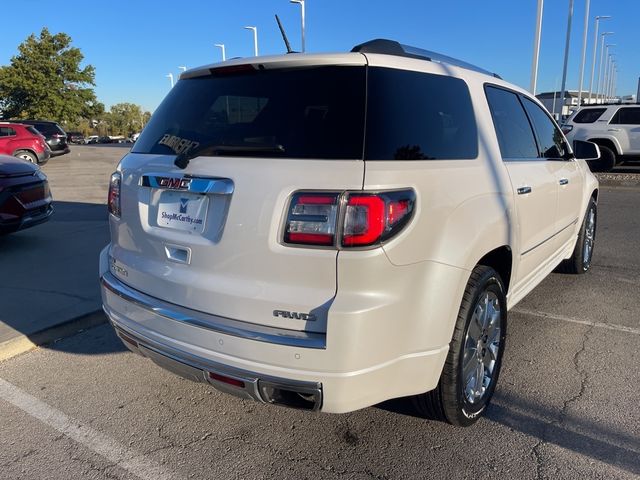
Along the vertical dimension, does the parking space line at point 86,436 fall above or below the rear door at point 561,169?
below

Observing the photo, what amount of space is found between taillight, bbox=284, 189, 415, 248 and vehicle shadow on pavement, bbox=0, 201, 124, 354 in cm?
283

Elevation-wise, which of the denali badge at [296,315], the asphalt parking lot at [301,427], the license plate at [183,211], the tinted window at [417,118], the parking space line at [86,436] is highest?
the tinted window at [417,118]

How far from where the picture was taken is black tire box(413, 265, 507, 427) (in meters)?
2.60

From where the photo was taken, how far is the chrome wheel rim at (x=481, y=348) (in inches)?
110

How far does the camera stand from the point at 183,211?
8.38 feet

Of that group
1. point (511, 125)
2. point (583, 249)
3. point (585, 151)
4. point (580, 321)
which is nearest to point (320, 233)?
point (511, 125)

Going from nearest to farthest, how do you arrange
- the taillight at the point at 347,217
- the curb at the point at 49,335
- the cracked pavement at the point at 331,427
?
the taillight at the point at 347,217 → the cracked pavement at the point at 331,427 → the curb at the point at 49,335

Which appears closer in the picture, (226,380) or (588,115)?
(226,380)

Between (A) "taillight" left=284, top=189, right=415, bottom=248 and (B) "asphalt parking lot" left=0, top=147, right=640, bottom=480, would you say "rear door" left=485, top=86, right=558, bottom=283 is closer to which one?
(B) "asphalt parking lot" left=0, top=147, right=640, bottom=480

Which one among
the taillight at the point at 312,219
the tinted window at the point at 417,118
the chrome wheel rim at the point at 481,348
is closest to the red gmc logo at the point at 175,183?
the taillight at the point at 312,219

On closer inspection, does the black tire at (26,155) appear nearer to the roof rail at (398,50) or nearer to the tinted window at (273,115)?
the tinted window at (273,115)

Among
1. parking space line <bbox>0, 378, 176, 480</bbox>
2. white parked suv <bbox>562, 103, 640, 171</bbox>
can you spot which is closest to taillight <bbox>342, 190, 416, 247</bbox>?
parking space line <bbox>0, 378, 176, 480</bbox>

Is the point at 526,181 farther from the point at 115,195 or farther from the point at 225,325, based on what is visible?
the point at 115,195

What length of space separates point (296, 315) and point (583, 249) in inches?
171
